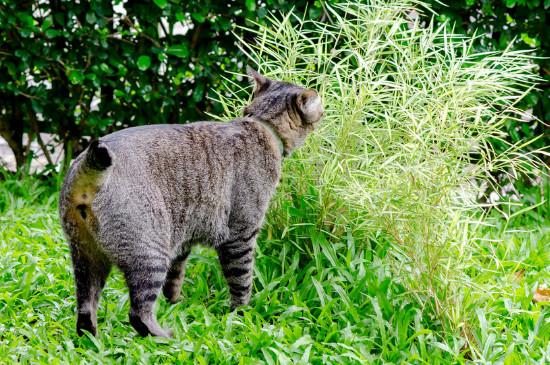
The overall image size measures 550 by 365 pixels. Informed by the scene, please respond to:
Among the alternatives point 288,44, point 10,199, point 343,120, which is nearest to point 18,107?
point 10,199

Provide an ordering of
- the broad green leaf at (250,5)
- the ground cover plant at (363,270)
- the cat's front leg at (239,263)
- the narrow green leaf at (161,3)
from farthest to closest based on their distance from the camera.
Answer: the broad green leaf at (250,5) → the narrow green leaf at (161,3) → the cat's front leg at (239,263) → the ground cover plant at (363,270)

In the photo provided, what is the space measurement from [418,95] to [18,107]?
12.0 feet

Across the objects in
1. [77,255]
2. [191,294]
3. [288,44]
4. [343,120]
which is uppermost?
[288,44]

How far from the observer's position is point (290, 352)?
3.67 metres

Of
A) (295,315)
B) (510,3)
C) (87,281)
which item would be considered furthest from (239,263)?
(510,3)

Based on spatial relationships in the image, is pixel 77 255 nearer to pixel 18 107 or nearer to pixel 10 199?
pixel 10 199

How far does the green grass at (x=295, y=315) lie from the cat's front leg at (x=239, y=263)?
0.32ft

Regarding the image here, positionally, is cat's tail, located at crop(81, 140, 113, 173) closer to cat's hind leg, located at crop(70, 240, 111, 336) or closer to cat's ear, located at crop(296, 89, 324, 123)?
cat's hind leg, located at crop(70, 240, 111, 336)

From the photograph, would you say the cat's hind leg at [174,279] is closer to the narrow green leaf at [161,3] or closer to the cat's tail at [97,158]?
the cat's tail at [97,158]

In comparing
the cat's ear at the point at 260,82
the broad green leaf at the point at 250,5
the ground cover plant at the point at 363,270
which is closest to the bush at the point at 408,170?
the ground cover plant at the point at 363,270

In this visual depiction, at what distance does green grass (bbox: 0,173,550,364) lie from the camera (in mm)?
3695

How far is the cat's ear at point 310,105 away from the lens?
14.2 feet

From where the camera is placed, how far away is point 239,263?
167 inches

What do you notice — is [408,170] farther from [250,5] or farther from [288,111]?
[250,5]
